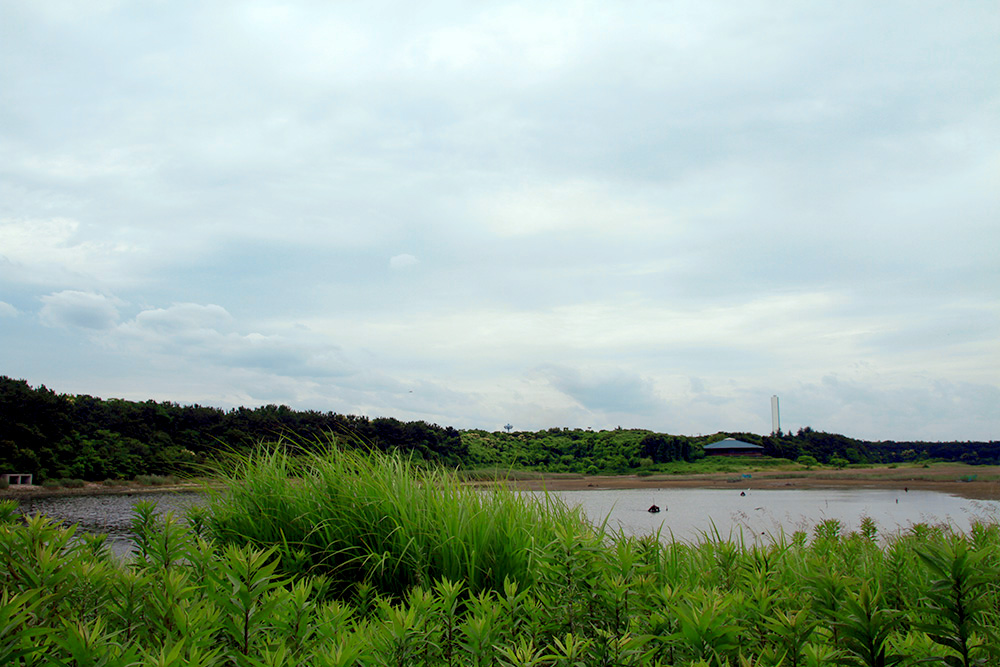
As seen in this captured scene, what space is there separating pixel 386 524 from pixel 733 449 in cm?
7803

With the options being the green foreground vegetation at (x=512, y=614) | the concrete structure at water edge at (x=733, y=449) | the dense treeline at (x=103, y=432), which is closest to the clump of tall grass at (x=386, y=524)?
the green foreground vegetation at (x=512, y=614)

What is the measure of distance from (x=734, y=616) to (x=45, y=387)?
39.9 metres

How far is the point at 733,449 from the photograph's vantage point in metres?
75.4

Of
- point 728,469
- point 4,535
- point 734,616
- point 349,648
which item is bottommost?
point 728,469

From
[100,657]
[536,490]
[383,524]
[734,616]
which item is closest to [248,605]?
[100,657]

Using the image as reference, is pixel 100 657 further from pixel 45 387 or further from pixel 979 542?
pixel 45 387

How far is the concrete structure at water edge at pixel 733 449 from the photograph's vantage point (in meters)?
71.9

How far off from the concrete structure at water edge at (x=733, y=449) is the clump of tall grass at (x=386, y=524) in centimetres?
7071

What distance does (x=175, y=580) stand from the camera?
6.32 ft

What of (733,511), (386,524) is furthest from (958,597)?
(733,511)

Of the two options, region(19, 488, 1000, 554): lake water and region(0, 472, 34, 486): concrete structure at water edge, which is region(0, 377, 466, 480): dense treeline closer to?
region(0, 472, 34, 486): concrete structure at water edge

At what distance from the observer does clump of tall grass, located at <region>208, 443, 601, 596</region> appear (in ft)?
14.1

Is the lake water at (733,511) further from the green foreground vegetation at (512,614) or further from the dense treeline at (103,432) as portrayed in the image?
the green foreground vegetation at (512,614)

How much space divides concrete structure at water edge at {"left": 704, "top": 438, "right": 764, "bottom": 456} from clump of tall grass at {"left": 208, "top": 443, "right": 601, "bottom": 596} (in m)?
70.7
